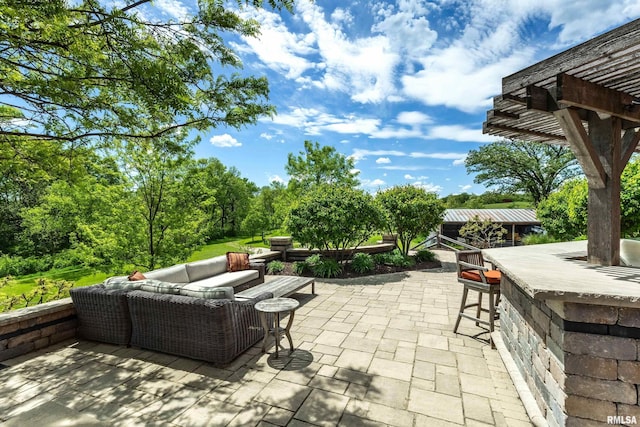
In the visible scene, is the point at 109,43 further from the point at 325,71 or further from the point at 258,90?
the point at 325,71

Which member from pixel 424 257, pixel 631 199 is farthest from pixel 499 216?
pixel 631 199

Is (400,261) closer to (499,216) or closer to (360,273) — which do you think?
(360,273)

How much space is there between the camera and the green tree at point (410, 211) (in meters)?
8.61

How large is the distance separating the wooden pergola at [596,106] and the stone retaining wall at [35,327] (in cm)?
546

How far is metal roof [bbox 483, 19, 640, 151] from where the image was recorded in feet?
6.08

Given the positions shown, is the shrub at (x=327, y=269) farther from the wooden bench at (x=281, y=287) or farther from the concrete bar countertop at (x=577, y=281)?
the concrete bar countertop at (x=577, y=281)

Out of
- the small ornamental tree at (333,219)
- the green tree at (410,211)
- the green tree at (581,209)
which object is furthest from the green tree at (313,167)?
the small ornamental tree at (333,219)

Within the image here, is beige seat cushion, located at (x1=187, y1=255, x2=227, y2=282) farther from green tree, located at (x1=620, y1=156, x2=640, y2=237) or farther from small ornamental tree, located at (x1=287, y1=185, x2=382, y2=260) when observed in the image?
green tree, located at (x1=620, y1=156, x2=640, y2=237)

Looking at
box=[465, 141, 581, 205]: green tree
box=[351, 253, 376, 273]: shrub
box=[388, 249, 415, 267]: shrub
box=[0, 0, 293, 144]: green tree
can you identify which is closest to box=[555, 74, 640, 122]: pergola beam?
box=[0, 0, 293, 144]: green tree

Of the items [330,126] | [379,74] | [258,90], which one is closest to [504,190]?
[330,126]

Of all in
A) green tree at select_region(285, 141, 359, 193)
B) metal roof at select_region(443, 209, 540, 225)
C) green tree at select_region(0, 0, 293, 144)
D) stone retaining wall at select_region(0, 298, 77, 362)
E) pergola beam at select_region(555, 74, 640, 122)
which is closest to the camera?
pergola beam at select_region(555, 74, 640, 122)

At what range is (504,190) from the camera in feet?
72.8

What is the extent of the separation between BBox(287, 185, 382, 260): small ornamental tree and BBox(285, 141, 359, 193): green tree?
42.2ft

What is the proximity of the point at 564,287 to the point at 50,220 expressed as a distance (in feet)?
64.0
